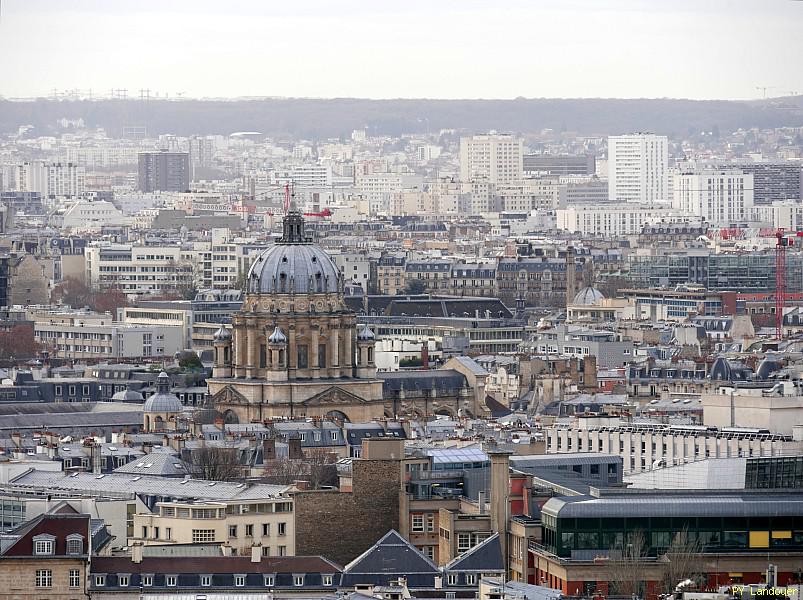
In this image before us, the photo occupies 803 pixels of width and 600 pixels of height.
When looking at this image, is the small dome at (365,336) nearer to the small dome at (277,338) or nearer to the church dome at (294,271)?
the church dome at (294,271)

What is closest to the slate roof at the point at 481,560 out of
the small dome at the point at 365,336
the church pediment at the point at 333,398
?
the church pediment at the point at 333,398

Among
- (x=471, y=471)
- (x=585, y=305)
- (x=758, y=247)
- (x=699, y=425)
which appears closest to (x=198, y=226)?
(x=758, y=247)

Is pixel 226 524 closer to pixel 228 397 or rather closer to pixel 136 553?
pixel 136 553

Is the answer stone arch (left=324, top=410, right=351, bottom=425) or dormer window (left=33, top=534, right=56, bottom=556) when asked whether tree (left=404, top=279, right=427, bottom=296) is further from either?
dormer window (left=33, top=534, right=56, bottom=556)

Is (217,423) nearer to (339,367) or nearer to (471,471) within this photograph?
(339,367)

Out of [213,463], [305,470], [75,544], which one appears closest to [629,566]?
[75,544]
